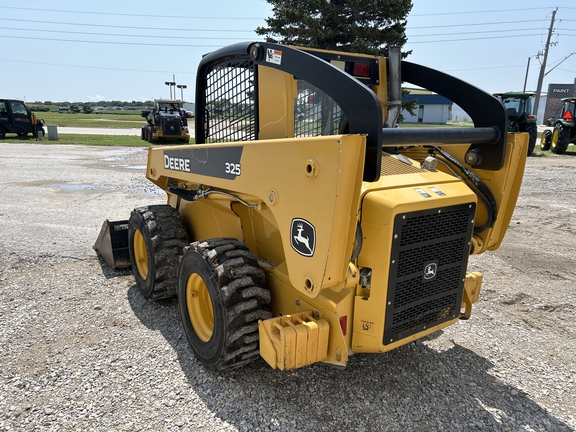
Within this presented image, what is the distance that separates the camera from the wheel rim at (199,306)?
10.7 ft

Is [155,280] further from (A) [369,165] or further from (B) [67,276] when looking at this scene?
(A) [369,165]

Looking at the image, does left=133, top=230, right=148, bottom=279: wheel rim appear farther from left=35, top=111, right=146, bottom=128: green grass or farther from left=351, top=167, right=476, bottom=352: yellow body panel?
left=35, top=111, right=146, bottom=128: green grass

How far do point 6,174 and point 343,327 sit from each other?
12.5 m

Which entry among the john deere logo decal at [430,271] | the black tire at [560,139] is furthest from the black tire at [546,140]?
the john deere logo decal at [430,271]

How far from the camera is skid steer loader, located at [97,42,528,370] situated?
7.22ft

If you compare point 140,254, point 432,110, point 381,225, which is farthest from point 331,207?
point 432,110

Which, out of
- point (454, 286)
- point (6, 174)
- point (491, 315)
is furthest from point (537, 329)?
point (6, 174)

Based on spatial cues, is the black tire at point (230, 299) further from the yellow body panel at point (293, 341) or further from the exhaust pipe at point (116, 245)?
the exhaust pipe at point (116, 245)

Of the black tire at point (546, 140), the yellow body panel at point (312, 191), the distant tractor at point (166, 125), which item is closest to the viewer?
the yellow body panel at point (312, 191)

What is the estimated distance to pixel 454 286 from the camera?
9.55 feet

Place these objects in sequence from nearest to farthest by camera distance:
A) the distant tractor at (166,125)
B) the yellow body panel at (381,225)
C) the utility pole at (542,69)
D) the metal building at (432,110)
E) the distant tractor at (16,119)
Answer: the yellow body panel at (381,225)
the distant tractor at (166,125)
the distant tractor at (16,119)
the utility pole at (542,69)
the metal building at (432,110)

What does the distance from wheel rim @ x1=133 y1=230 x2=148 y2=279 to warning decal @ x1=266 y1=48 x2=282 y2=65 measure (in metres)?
2.58

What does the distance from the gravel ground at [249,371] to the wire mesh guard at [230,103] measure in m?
1.72

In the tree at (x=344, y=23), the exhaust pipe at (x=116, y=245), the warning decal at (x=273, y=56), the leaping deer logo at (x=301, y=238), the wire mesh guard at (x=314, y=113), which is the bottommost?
the exhaust pipe at (x=116, y=245)
